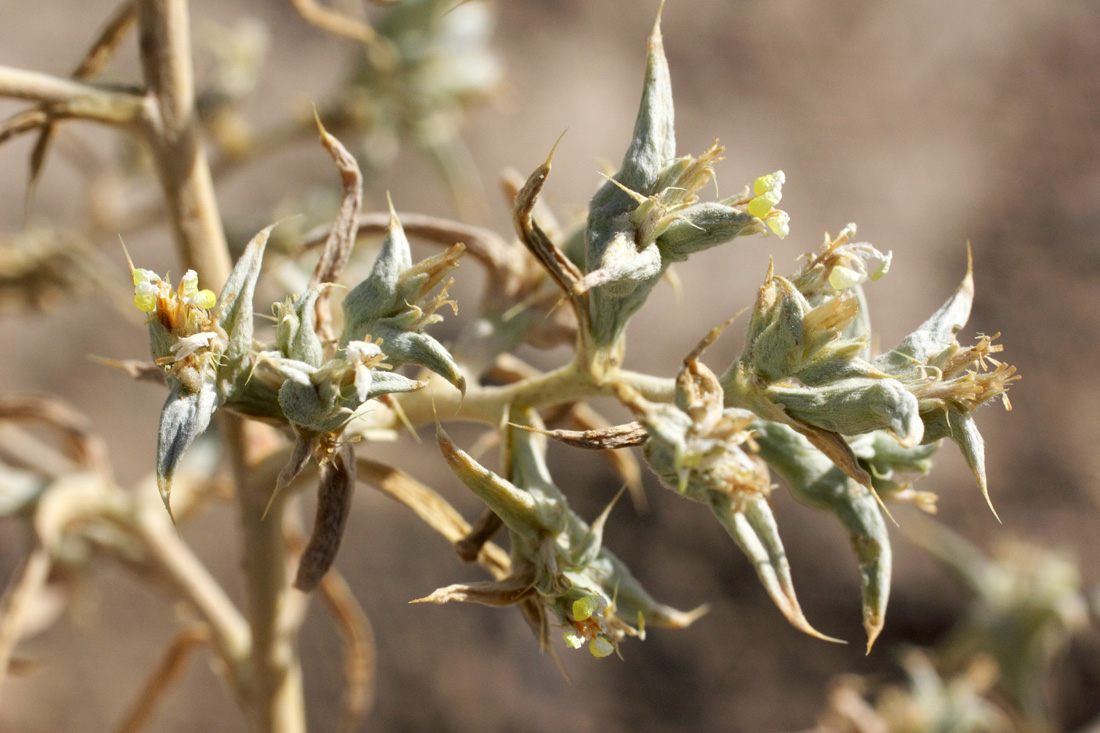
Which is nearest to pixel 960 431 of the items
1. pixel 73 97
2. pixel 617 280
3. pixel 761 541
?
pixel 761 541

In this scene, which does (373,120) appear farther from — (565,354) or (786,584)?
(565,354)

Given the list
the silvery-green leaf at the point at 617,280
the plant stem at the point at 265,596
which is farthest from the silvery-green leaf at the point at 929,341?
the plant stem at the point at 265,596

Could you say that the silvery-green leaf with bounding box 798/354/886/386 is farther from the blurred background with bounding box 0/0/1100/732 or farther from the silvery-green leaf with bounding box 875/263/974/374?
the blurred background with bounding box 0/0/1100/732

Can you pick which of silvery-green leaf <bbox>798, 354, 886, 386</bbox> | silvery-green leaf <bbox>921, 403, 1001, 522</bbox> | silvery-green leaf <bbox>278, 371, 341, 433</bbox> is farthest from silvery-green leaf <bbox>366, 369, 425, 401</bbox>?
silvery-green leaf <bbox>921, 403, 1001, 522</bbox>

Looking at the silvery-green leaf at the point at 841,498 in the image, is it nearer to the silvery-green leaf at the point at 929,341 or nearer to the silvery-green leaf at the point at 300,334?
the silvery-green leaf at the point at 929,341

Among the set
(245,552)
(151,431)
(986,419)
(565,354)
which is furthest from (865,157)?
(245,552)

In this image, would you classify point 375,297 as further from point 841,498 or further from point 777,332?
point 841,498
